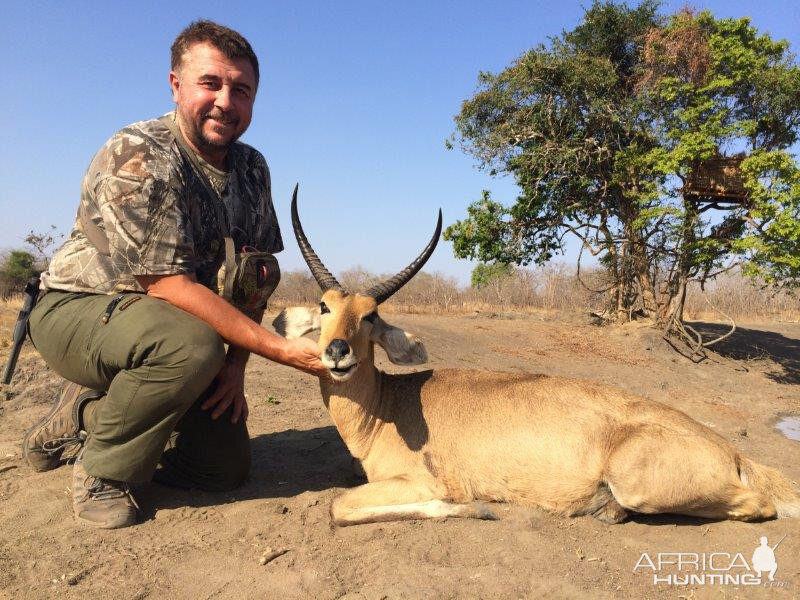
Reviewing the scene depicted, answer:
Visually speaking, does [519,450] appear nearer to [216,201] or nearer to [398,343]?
[398,343]

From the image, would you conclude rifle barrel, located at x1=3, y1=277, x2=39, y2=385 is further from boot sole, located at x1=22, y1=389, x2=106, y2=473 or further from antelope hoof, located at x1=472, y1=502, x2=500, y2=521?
antelope hoof, located at x1=472, y1=502, x2=500, y2=521

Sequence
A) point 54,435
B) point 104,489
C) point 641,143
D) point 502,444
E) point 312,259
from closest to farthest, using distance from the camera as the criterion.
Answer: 1. point 104,489
2. point 502,444
3. point 54,435
4. point 312,259
5. point 641,143

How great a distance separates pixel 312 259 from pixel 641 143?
48.6 feet

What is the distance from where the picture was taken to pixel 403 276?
5.66 metres

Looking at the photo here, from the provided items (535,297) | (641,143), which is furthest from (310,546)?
(535,297)

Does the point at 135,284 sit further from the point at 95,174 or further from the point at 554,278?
the point at 554,278

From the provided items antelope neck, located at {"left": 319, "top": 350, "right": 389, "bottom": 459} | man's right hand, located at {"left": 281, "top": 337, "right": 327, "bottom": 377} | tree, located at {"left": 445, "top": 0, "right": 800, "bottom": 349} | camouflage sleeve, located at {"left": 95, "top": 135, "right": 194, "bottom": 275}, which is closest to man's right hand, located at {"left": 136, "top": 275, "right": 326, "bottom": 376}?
man's right hand, located at {"left": 281, "top": 337, "right": 327, "bottom": 377}

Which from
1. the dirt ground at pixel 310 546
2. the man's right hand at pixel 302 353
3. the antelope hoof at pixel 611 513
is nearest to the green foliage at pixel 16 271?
the dirt ground at pixel 310 546

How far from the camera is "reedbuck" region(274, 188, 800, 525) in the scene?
4664 millimetres

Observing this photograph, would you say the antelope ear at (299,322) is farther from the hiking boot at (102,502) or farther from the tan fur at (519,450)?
the hiking boot at (102,502)

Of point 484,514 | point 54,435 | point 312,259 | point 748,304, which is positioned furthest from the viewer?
point 748,304

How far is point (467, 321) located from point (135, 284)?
14.8 m

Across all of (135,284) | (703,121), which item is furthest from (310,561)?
(703,121)
